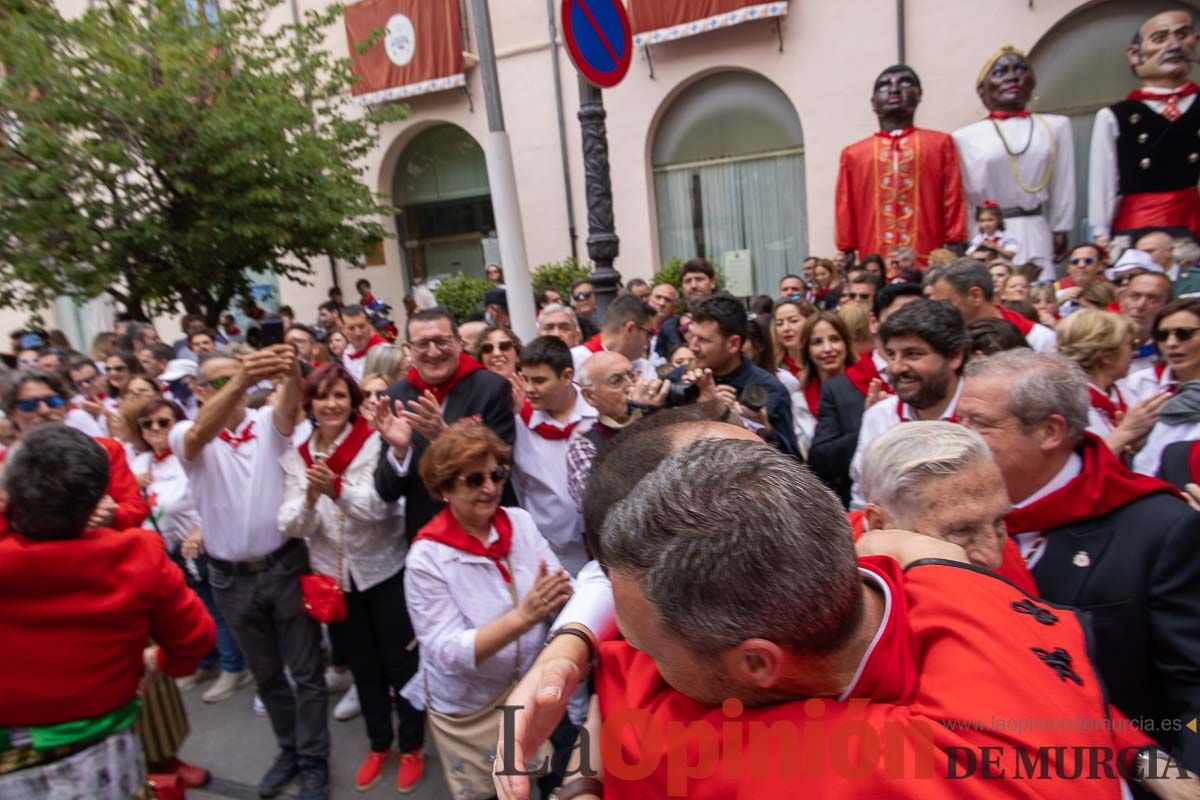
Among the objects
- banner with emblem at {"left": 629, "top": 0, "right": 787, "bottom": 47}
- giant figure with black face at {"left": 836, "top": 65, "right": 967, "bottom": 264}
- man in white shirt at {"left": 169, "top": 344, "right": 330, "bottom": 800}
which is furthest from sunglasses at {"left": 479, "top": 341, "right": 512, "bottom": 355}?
banner with emblem at {"left": 629, "top": 0, "right": 787, "bottom": 47}

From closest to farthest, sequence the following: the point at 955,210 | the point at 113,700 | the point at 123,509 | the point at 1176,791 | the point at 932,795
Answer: the point at 932,795, the point at 1176,791, the point at 113,700, the point at 123,509, the point at 955,210

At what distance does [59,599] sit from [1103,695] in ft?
8.69

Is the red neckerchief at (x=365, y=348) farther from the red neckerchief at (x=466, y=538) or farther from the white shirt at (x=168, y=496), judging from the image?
the red neckerchief at (x=466, y=538)

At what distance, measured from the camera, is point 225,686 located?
4680 mm

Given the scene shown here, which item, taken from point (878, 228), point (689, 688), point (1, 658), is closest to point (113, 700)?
point (1, 658)

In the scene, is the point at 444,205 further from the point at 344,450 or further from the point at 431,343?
the point at 344,450

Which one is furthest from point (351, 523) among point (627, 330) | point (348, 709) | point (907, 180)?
point (907, 180)

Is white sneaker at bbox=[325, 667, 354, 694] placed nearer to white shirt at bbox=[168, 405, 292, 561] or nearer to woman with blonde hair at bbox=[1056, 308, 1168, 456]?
white shirt at bbox=[168, 405, 292, 561]

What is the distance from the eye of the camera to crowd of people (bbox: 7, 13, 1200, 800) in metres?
1.01

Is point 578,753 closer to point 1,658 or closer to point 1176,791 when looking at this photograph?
point 1176,791

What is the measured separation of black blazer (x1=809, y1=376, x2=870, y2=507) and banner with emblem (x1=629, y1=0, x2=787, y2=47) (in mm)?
8615

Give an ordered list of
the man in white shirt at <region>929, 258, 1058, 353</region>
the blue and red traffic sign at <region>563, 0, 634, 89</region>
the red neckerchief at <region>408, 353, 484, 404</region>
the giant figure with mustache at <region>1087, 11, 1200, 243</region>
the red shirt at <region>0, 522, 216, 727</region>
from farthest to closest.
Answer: the giant figure with mustache at <region>1087, 11, 1200, 243</region> < the blue and red traffic sign at <region>563, 0, 634, 89</region> < the man in white shirt at <region>929, 258, 1058, 353</region> < the red neckerchief at <region>408, 353, 484, 404</region> < the red shirt at <region>0, 522, 216, 727</region>

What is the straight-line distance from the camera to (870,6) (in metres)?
10.2

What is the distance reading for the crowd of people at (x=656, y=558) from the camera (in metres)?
1.01
